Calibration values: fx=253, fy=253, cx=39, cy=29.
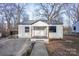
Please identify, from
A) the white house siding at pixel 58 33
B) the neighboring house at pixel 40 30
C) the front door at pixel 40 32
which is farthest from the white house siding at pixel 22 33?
the white house siding at pixel 58 33

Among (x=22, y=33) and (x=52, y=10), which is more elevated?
(x=52, y=10)

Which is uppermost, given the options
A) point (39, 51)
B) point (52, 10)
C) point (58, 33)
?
point (52, 10)

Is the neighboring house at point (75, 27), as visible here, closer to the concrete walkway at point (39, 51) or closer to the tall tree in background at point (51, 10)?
the tall tree in background at point (51, 10)

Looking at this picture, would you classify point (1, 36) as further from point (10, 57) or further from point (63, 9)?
point (63, 9)

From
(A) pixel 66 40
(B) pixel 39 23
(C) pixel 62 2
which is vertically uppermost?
(C) pixel 62 2

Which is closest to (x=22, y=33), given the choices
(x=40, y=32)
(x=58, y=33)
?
(x=40, y=32)

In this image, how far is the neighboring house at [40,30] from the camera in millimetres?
3541

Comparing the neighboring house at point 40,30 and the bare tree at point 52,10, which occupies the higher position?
the bare tree at point 52,10

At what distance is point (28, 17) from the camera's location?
3570 millimetres

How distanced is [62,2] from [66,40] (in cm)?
54

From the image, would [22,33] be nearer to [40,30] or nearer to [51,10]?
[40,30]

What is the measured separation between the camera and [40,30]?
3529 mm

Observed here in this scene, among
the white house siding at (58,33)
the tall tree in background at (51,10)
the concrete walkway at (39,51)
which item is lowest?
the concrete walkway at (39,51)

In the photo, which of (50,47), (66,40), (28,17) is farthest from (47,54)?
(28,17)
